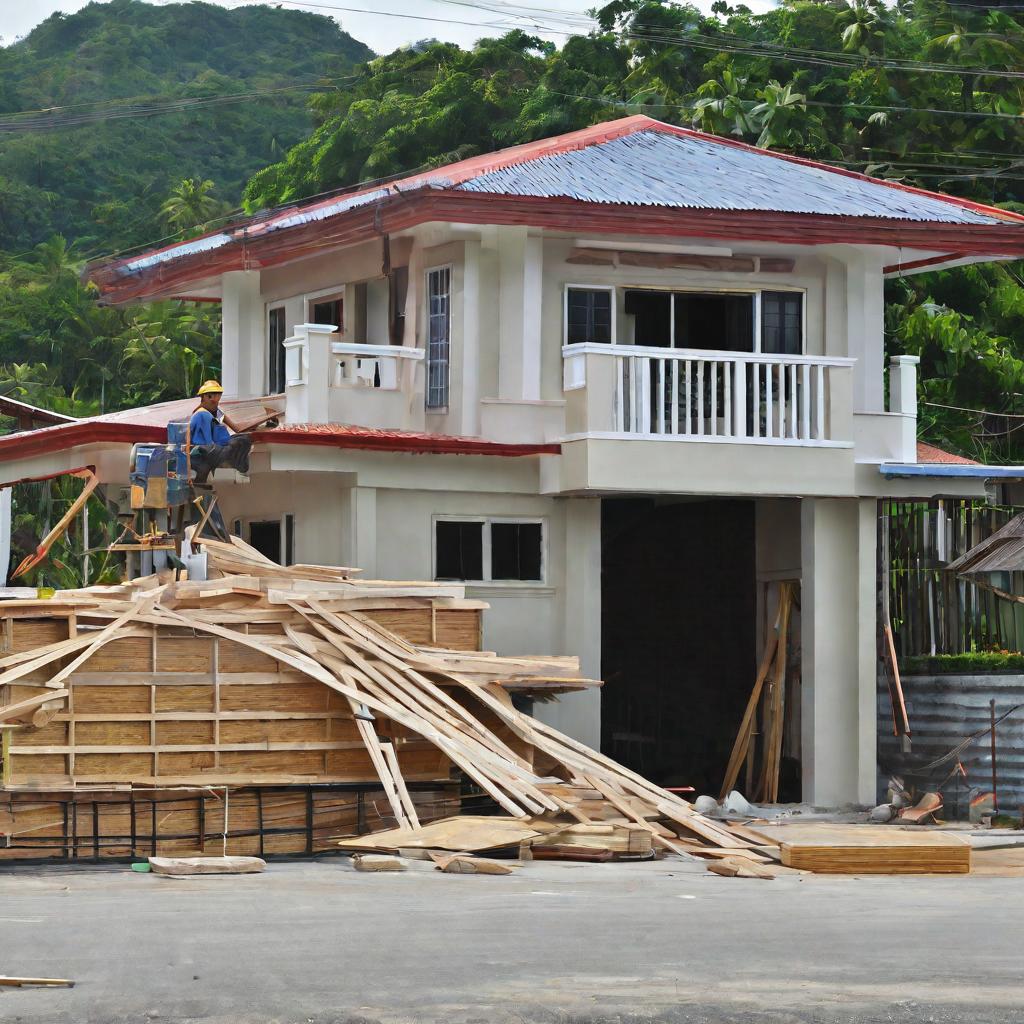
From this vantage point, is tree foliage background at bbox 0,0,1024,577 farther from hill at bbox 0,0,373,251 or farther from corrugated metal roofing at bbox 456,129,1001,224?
corrugated metal roofing at bbox 456,129,1001,224

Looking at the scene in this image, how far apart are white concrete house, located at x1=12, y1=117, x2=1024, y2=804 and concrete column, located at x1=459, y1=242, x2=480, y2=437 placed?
3cm

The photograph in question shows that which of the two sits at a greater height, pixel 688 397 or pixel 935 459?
pixel 688 397

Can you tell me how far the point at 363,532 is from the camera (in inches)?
828

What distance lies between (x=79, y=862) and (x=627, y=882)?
4569 millimetres

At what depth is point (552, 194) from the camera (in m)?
21.4

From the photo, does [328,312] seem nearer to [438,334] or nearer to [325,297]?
[325,297]

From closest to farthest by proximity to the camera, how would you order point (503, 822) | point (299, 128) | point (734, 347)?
point (503, 822) → point (734, 347) → point (299, 128)

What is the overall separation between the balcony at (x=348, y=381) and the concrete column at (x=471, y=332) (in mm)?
629

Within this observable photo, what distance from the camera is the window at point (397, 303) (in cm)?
2314

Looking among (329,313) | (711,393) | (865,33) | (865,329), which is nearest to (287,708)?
(711,393)

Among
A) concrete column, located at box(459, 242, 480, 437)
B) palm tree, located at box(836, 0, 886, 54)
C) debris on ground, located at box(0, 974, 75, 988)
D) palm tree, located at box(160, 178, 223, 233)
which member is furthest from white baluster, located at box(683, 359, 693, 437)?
palm tree, located at box(160, 178, 223, 233)

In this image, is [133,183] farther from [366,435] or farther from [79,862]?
[79,862]

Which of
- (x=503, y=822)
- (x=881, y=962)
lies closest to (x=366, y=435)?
(x=503, y=822)

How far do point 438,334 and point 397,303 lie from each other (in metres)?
1.09
